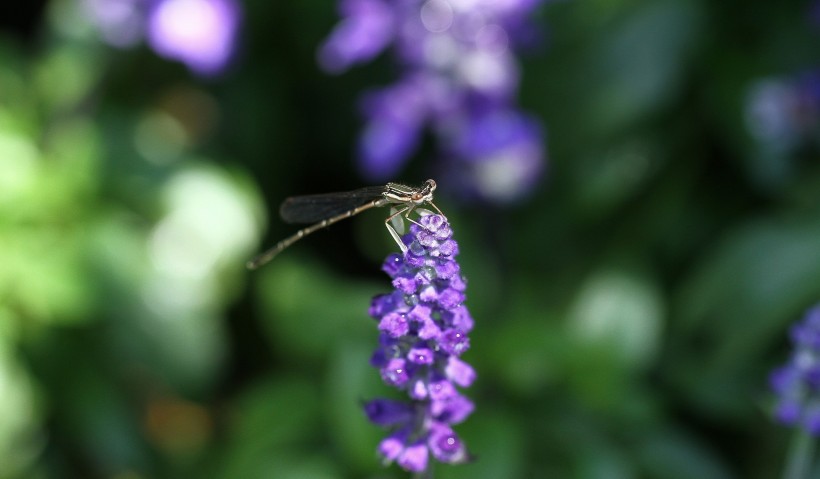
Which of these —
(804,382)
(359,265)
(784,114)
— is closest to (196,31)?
(359,265)

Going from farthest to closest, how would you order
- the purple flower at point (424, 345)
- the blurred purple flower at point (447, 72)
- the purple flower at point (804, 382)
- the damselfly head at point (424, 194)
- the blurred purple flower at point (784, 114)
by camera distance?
the blurred purple flower at point (784, 114) → the blurred purple flower at point (447, 72) → the purple flower at point (804, 382) → the damselfly head at point (424, 194) → the purple flower at point (424, 345)

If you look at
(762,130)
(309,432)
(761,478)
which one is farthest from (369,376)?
(762,130)

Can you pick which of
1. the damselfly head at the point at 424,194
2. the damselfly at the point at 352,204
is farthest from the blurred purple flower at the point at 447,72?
the damselfly head at the point at 424,194

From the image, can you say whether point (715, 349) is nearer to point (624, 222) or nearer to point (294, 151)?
point (624, 222)

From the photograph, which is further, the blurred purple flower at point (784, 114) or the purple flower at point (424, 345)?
the blurred purple flower at point (784, 114)

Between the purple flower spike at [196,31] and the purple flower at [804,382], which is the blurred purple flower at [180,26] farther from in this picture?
the purple flower at [804,382]

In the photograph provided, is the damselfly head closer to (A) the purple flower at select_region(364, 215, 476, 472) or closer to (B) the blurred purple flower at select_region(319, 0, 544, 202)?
(A) the purple flower at select_region(364, 215, 476, 472)

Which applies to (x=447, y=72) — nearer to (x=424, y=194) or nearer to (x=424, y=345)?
(x=424, y=194)
